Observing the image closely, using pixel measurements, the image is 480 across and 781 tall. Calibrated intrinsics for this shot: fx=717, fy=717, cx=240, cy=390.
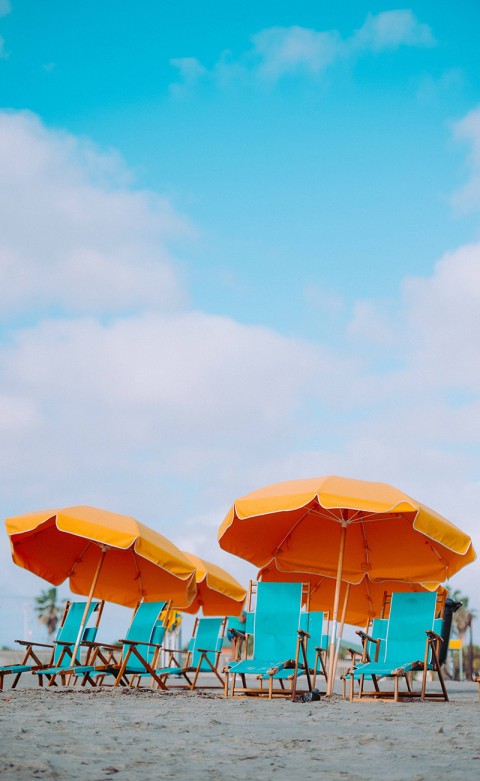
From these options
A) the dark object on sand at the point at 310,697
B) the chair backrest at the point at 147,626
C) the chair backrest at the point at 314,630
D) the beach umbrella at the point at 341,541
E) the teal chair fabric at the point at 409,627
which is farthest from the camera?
the chair backrest at the point at 314,630

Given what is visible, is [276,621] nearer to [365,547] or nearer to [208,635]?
[365,547]

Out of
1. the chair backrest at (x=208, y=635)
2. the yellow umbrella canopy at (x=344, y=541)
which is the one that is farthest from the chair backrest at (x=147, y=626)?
the chair backrest at (x=208, y=635)

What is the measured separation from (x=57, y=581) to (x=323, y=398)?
320 inches

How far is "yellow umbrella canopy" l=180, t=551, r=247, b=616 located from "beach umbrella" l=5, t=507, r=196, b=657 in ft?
5.00

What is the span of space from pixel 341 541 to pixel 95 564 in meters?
4.16

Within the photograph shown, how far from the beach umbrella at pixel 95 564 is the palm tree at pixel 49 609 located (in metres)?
41.6

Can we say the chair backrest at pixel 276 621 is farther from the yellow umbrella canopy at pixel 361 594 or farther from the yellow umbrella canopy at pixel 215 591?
the yellow umbrella canopy at pixel 215 591

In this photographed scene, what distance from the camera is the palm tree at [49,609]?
49.3 metres

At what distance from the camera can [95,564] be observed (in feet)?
33.9

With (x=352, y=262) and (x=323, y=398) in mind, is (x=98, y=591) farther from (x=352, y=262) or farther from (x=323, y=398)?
(x=352, y=262)

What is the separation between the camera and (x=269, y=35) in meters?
10.9

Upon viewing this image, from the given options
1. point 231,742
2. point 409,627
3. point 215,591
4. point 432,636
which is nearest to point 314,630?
point 409,627

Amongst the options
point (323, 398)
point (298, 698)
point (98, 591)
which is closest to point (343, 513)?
point (298, 698)

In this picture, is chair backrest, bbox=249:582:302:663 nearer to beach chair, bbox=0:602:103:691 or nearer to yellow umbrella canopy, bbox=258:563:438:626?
beach chair, bbox=0:602:103:691
